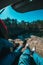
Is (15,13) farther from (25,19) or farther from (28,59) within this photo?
(28,59)

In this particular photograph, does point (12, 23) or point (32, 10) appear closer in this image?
point (32, 10)

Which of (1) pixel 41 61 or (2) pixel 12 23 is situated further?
(2) pixel 12 23

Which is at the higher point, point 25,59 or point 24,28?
point 24,28

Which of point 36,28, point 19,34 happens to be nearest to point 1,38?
point 19,34

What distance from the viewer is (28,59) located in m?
0.69

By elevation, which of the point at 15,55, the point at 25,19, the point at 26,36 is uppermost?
the point at 25,19

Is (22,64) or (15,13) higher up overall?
(15,13)

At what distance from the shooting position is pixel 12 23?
0.79m

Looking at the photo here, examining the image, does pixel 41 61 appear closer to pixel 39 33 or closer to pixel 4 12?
pixel 39 33

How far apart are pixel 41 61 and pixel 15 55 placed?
19 centimetres

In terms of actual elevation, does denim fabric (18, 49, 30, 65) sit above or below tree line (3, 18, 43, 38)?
below

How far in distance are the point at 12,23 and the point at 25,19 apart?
0.14 meters

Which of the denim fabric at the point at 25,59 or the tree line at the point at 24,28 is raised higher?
the tree line at the point at 24,28

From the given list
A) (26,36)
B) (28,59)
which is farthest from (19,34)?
(28,59)
